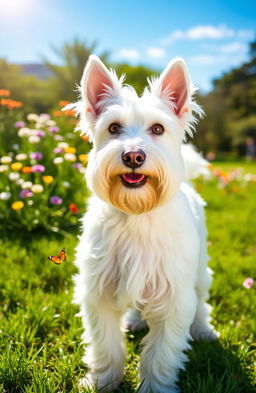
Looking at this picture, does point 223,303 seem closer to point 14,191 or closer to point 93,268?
point 93,268

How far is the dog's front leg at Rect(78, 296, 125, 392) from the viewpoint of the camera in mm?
2658

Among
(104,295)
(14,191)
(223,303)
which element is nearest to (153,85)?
(104,295)

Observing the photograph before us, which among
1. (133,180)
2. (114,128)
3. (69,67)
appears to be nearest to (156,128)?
(114,128)

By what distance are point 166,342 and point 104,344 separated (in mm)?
426

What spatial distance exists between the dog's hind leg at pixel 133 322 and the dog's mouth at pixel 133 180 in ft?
5.19

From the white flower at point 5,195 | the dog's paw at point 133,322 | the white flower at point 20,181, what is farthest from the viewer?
the white flower at point 20,181

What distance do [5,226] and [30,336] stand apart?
212cm

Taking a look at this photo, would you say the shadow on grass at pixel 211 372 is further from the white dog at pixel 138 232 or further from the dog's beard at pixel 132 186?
the dog's beard at pixel 132 186

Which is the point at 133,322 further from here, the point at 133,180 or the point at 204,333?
the point at 133,180

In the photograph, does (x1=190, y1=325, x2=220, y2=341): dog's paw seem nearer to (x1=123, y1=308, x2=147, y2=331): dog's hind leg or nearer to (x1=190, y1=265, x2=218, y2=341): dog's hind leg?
(x1=190, y1=265, x2=218, y2=341): dog's hind leg

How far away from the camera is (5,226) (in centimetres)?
479

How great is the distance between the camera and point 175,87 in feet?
8.33

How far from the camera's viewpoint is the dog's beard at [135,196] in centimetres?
226

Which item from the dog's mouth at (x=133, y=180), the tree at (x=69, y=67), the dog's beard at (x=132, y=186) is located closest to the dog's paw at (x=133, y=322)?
the dog's beard at (x=132, y=186)
